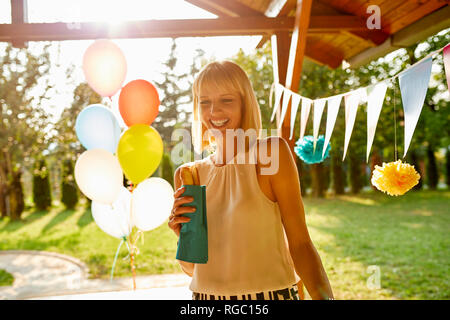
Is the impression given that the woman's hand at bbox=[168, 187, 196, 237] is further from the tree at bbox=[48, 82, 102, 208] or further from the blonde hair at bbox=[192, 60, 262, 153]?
the tree at bbox=[48, 82, 102, 208]

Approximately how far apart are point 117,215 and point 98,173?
49 centimetres

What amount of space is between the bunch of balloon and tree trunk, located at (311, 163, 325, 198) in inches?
324

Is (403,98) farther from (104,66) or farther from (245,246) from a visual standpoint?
(104,66)

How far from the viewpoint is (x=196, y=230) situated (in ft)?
2.93

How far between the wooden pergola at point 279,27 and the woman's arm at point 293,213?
154 centimetres

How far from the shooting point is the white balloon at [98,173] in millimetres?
1926

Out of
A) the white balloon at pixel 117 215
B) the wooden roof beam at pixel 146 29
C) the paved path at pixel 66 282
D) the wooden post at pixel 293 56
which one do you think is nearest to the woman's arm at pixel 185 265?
the white balloon at pixel 117 215

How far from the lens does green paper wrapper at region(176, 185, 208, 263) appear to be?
0.89m

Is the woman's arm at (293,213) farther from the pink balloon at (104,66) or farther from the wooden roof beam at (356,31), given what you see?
the wooden roof beam at (356,31)

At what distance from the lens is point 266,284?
34.6 inches

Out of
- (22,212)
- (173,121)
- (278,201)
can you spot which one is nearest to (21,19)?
(278,201)

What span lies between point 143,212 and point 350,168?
8.90m

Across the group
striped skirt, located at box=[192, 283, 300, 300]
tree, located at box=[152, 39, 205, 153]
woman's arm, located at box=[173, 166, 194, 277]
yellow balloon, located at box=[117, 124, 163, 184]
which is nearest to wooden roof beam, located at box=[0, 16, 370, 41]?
yellow balloon, located at box=[117, 124, 163, 184]

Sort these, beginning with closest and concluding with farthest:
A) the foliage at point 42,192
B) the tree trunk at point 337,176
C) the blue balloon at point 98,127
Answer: the blue balloon at point 98,127 → the foliage at point 42,192 → the tree trunk at point 337,176
